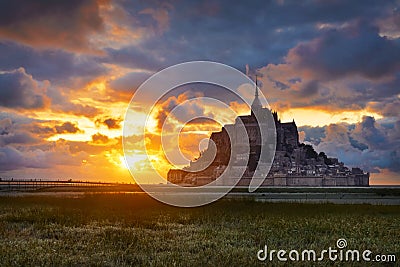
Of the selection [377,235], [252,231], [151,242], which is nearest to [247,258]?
[151,242]

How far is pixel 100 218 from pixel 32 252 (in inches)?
526

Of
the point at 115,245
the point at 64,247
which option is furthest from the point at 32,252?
the point at 115,245

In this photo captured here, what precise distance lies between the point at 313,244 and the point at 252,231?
5.09 metres

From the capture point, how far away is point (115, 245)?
62.1 ft

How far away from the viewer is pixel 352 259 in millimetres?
16953

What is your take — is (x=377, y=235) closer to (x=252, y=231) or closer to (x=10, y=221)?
(x=252, y=231)

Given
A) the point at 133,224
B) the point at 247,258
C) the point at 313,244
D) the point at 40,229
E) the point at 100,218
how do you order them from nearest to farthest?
the point at 247,258 < the point at 313,244 < the point at 40,229 < the point at 133,224 < the point at 100,218

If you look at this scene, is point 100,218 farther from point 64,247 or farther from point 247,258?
point 247,258

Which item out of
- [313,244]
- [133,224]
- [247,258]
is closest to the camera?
[247,258]

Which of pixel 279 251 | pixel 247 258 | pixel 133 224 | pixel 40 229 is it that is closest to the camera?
pixel 247 258

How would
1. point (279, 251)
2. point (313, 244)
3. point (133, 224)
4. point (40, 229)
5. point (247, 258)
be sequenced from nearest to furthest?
point (247, 258) < point (279, 251) < point (313, 244) < point (40, 229) < point (133, 224)

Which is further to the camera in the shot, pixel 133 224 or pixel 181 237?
pixel 133 224

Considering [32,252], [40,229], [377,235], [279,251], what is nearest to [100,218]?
[40,229]

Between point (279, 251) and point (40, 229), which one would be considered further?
point (40, 229)
